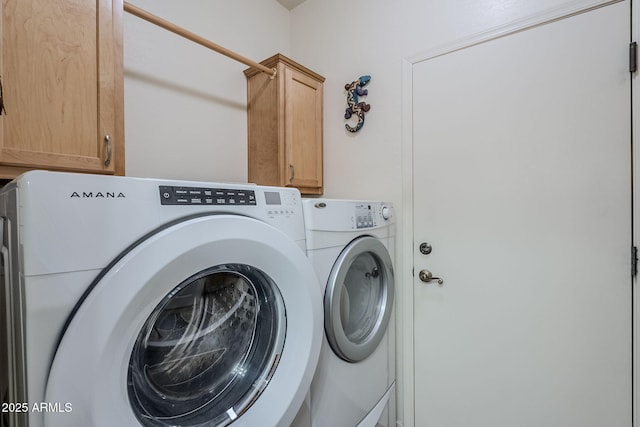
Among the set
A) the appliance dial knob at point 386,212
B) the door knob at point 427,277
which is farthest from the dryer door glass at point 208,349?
the door knob at point 427,277

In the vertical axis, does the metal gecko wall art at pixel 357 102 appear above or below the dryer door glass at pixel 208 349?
above

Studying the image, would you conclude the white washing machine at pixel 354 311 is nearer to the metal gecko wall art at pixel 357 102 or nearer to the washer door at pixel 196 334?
the washer door at pixel 196 334

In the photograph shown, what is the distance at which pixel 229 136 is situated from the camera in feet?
5.66

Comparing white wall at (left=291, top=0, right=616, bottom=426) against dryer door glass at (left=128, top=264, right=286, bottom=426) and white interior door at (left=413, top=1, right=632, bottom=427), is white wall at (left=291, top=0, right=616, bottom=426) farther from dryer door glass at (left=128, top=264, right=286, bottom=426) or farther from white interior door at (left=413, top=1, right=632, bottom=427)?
dryer door glass at (left=128, top=264, right=286, bottom=426)

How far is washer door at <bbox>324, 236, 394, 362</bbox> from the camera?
1077 millimetres

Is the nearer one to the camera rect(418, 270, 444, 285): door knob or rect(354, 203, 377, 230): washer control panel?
rect(354, 203, 377, 230): washer control panel

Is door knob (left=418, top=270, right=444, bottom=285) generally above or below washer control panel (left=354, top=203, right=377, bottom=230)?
below

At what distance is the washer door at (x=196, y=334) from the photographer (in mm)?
524

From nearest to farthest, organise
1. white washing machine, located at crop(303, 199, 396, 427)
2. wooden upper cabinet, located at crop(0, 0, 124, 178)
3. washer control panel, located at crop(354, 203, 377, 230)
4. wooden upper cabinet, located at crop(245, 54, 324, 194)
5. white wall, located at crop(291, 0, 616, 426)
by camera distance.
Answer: wooden upper cabinet, located at crop(0, 0, 124, 178)
white washing machine, located at crop(303, 199, 396, 427)
washer control panel, located at crop(354, 203, 377, 230)
white wall, located at crop(291, 0, 616, 426)
wooden upper cabinet, located at crop(245, 54, 324, 194)

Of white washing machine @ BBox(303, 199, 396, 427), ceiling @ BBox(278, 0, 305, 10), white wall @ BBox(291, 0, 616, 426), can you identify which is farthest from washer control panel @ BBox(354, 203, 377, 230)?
ceiling @ BBox(278, 0, 305, 10)

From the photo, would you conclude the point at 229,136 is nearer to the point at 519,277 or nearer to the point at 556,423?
the point at 519,277

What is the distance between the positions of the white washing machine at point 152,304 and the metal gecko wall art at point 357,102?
0.95m

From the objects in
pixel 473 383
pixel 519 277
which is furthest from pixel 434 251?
pixel 473 383

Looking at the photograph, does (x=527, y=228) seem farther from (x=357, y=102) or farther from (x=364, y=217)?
(x=357, y=102)
